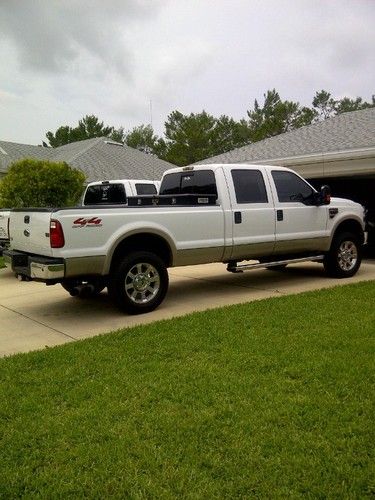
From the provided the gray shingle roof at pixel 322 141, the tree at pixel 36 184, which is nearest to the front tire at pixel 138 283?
the gray shingle roof at pixel 322 141

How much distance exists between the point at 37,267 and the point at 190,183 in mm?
3035

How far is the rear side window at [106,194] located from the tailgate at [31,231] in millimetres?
4576

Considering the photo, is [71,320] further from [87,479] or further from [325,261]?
[325,261]

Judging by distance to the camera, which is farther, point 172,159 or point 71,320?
point 172,159

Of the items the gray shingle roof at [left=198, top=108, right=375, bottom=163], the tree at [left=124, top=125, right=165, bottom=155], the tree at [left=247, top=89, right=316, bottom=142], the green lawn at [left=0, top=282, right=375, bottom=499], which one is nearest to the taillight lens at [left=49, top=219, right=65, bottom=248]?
the green lawn at [left=0, top=282, right=375, bottom=499]

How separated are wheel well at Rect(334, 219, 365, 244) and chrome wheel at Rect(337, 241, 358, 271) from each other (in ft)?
0.74

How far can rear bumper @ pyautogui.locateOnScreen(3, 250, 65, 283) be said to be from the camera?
583 centimetres

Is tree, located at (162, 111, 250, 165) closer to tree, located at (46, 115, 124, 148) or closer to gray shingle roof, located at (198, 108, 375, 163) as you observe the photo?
tree, located at (46, 115, 124, 148)

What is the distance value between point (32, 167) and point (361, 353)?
12.8 metres

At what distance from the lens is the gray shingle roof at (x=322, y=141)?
12.0 metres

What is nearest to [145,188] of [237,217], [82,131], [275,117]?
[237,217]

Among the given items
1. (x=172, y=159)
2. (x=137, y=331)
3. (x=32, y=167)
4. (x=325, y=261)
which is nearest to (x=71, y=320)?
(x=137, y=331)

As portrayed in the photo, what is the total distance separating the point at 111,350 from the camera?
4969 mm

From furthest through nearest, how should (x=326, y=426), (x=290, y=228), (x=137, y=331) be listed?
(x=290, y=228), (x=137, y=331), (x=326, y=426)
